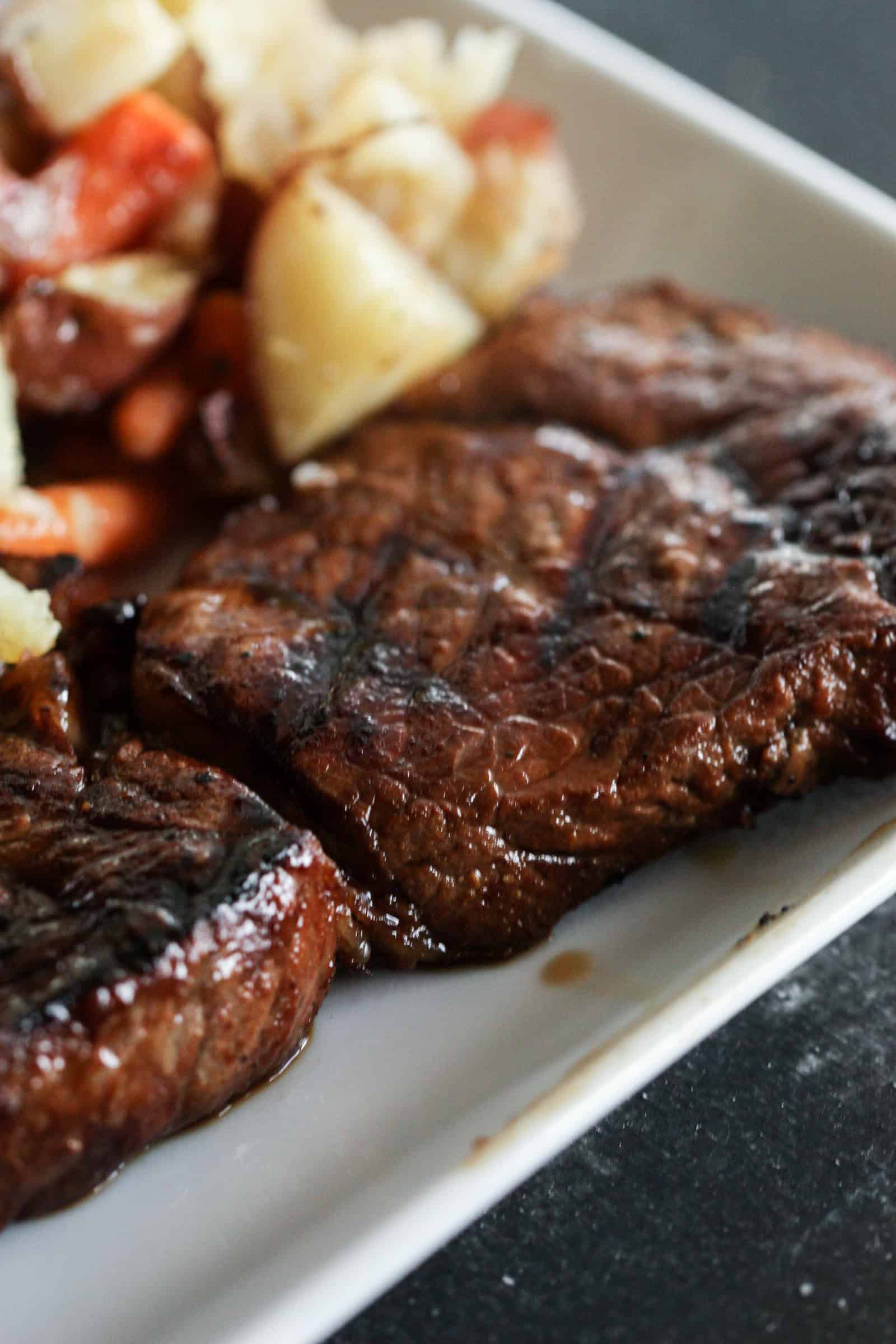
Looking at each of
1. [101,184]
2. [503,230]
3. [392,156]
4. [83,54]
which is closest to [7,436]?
[101,184]

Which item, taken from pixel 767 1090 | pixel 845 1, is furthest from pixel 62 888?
pixel 845 1

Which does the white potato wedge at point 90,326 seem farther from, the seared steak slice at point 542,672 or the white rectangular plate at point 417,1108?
the white rectangular plate at point 417,1108

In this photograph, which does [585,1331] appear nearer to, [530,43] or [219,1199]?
[219,1199]

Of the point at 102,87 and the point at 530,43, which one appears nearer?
the point at 102,87

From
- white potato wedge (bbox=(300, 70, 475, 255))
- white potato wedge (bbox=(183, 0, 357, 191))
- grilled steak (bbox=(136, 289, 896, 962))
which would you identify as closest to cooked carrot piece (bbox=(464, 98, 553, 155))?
white potato wedge (bbox=(300, 70, 475, 255))

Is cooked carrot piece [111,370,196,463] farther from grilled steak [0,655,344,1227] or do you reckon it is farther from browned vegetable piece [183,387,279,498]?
grilled steak [0,655,344,1227]

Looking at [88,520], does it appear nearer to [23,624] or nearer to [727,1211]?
[23,624]
